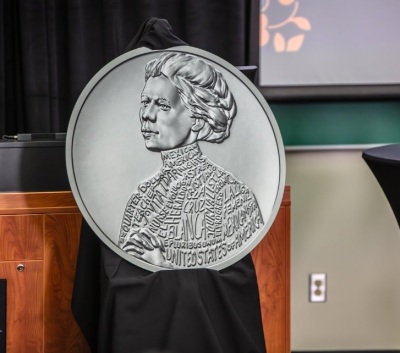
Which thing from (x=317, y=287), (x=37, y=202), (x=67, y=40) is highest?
(x=67, y=40)

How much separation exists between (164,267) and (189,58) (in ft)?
1.65

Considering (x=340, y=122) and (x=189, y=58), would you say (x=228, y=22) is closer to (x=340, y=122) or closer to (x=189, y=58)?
(x=340, y=122)

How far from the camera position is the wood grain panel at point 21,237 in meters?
1.69

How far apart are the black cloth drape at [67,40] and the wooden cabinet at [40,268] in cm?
60

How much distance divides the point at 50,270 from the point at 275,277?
0.60 m

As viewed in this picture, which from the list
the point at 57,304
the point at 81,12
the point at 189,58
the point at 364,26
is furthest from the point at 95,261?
the point at 364,26

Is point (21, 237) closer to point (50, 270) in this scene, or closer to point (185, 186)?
point (50, 270)

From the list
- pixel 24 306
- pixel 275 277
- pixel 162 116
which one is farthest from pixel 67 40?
pixel 275 277

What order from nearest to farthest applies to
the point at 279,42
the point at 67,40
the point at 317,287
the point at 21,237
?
the point at 21,237 < the point at 67,40 < the point at 279,42 < the point at 317,287

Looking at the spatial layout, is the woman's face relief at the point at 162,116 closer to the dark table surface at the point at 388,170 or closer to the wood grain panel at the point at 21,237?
the wood grain panel at the point at 21,237

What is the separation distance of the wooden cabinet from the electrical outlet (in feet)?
3.45

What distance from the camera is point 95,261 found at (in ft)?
5.40

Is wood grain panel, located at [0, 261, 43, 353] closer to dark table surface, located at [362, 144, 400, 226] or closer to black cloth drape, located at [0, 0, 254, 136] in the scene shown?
black cloth drape, located at [0, 0, 254, 136]

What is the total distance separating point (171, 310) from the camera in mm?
1523
